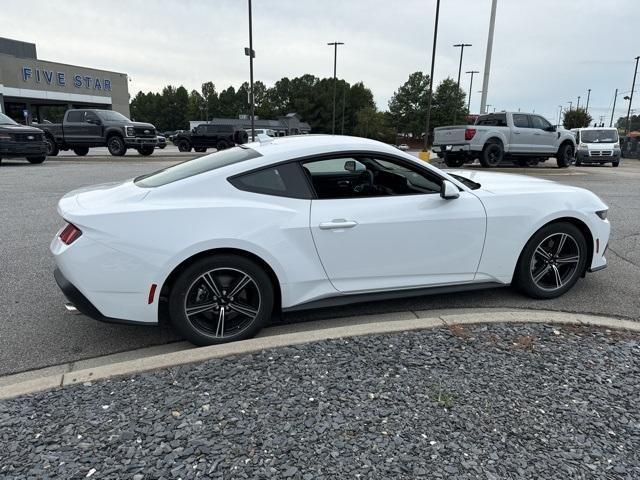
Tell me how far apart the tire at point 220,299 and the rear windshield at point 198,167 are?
0.72 m

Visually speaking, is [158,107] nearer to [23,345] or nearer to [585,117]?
[585,117]

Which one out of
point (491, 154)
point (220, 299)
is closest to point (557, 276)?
point (220, 299)

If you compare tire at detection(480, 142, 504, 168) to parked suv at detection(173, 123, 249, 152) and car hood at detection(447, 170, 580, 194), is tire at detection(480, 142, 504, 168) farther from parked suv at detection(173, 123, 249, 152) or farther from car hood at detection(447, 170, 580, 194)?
parked suv at detection(173, 123, 249, 152)

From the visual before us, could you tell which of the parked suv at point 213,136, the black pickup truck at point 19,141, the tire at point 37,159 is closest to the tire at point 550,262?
the black pickup truck at point 19,141

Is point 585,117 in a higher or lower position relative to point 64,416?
higher

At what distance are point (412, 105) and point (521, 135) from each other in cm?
8032

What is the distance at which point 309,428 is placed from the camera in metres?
2.23

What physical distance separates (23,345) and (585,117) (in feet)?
272

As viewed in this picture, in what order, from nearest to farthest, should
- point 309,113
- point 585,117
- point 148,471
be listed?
point 148,471
point 585,117
point 309,113

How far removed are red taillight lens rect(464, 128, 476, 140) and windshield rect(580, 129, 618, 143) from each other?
10022mm

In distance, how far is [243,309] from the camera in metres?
3.25

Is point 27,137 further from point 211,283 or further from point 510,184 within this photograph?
point 510,184

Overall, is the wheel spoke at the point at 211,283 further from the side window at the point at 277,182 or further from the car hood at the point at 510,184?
the car hood at the point at 510,184

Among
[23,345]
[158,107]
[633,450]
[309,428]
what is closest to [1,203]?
[23,345]
